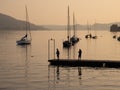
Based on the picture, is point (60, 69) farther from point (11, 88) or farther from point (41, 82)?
point (11, 88)

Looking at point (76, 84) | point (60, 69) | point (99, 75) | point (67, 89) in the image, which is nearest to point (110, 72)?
point (99, 75)

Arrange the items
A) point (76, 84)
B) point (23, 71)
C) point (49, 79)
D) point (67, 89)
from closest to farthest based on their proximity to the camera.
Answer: point (67, 89), point (76, 84), point (49, 79), point (23, 71)

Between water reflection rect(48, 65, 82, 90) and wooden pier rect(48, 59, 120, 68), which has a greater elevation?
wooden pier rect(48, 59, 120, 68)

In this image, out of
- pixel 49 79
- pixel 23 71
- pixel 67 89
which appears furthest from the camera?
pixel 23 71

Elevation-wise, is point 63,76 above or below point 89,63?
below

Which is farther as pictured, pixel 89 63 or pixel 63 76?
pixel 89 63

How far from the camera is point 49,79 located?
4294 centimetres

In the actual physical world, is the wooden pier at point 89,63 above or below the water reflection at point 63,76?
above

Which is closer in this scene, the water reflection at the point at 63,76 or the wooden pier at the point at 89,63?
the water reflection at the point at 63,76

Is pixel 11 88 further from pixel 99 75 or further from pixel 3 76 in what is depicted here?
pixel 99 75

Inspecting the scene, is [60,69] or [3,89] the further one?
[60,69]

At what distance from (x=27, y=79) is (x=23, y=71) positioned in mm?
8063

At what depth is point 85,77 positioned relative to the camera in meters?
44.6

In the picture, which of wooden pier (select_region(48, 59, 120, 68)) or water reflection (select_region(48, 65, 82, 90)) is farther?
wooden pier (select_region(48, 59, 120, 68))
